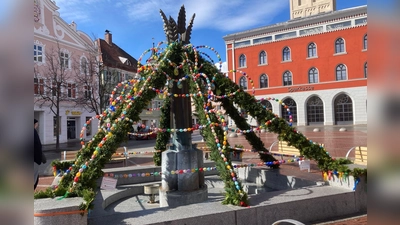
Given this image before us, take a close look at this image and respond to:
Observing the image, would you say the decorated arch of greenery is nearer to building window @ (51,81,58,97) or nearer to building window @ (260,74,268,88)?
building window @ (51,81,58,97)

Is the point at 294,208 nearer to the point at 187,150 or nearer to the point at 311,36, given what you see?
the point at 187,150

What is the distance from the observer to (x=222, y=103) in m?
7.18

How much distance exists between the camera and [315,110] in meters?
41.3

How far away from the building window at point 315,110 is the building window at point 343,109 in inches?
70.1

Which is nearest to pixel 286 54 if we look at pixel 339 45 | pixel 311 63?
pixel 311 63

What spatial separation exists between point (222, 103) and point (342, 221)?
3371 millimetres

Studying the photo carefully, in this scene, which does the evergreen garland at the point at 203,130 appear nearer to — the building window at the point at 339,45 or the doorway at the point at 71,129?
the doorway at the point at 71,129

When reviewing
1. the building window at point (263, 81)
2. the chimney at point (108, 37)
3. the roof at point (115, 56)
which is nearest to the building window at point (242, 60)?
the building window at point (263, 81)

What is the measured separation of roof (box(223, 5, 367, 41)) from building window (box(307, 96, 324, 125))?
983cm

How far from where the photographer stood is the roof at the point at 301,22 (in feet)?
123

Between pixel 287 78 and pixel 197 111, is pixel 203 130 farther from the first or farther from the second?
pixel 287 78

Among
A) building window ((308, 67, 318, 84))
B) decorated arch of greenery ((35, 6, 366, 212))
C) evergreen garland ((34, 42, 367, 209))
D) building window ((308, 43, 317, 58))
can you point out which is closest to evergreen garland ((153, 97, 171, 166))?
decorated arch of greenery ((35, 6, 366, 212))
